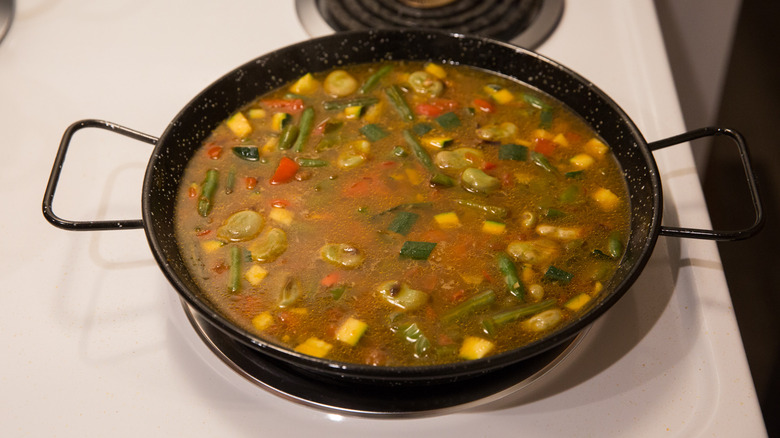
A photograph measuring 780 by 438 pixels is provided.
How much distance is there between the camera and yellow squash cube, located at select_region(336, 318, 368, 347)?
1.59 meters

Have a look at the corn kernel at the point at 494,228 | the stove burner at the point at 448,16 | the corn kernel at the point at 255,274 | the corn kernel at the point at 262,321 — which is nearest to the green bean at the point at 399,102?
the stove burner at the point at 448,16

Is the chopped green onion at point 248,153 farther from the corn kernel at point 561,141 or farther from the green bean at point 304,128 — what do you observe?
the corn kernel at point 561,141

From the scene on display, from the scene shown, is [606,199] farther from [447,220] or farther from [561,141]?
[447,220]

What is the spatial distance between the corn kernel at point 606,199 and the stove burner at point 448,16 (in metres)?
0.75

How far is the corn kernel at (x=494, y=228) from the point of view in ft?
5.97

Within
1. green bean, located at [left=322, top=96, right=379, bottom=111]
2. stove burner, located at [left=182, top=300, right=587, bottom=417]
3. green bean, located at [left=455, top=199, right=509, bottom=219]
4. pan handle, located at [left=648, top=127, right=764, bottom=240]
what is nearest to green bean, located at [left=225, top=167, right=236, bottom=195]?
green bean, located at [left=322, top=96, right=379, bottom=111]

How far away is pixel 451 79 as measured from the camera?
2.25 m

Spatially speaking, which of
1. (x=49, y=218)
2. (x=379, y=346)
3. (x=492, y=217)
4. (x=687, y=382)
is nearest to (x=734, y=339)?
(x=687, y=382)

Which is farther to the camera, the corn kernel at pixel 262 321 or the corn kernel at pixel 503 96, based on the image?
the corn kernel at pixel 503 96

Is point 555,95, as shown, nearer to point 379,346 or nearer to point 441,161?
point 441,161

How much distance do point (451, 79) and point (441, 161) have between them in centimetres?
39

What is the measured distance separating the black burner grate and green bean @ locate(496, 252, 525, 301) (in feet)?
3.29

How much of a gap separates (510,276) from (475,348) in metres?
0.22

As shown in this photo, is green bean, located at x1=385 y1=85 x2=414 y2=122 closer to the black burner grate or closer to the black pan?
the black pan
